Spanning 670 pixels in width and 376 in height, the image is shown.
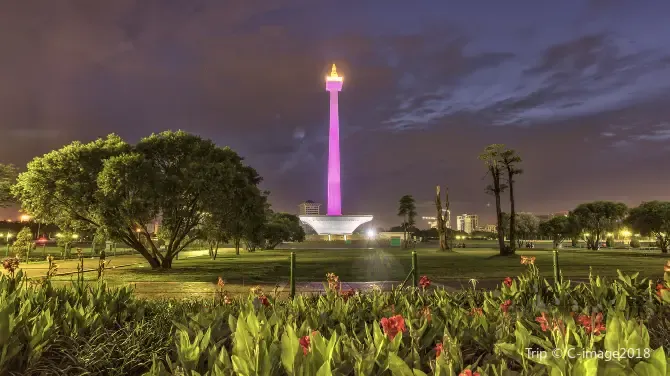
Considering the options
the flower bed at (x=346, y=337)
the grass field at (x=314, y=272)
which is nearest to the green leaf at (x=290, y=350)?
the flower bed at (x=346, y=337)

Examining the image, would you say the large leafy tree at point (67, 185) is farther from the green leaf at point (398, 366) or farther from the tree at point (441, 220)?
the tree at point (441, 220)

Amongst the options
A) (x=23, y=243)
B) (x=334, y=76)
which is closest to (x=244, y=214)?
(x=23, y=243)

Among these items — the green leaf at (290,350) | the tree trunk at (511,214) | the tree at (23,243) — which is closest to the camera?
the green leaf at (290,350)

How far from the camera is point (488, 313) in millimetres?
5512

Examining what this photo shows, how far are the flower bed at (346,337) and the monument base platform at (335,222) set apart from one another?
350 ft

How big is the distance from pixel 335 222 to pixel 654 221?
69169mm

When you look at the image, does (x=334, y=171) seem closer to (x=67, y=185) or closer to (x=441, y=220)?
(x=441, y=220)

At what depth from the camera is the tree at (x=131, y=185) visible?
93.6 feet

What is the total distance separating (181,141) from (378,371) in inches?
1264

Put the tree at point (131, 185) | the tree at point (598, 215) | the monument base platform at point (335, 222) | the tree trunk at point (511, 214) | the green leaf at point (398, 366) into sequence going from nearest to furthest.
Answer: the green leaf at point (398, 366) → the tree at point (131, 185) → the tree trunk at point (511, 214) → the tree at point (598, 215) → the monument base platform at point (335, 222)

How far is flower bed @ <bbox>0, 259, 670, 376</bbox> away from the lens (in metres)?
2.77

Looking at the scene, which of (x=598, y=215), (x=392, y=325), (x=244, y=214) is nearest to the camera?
(x=392, y=325)

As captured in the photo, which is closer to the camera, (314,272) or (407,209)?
(314,272)

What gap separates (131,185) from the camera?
2862cm
